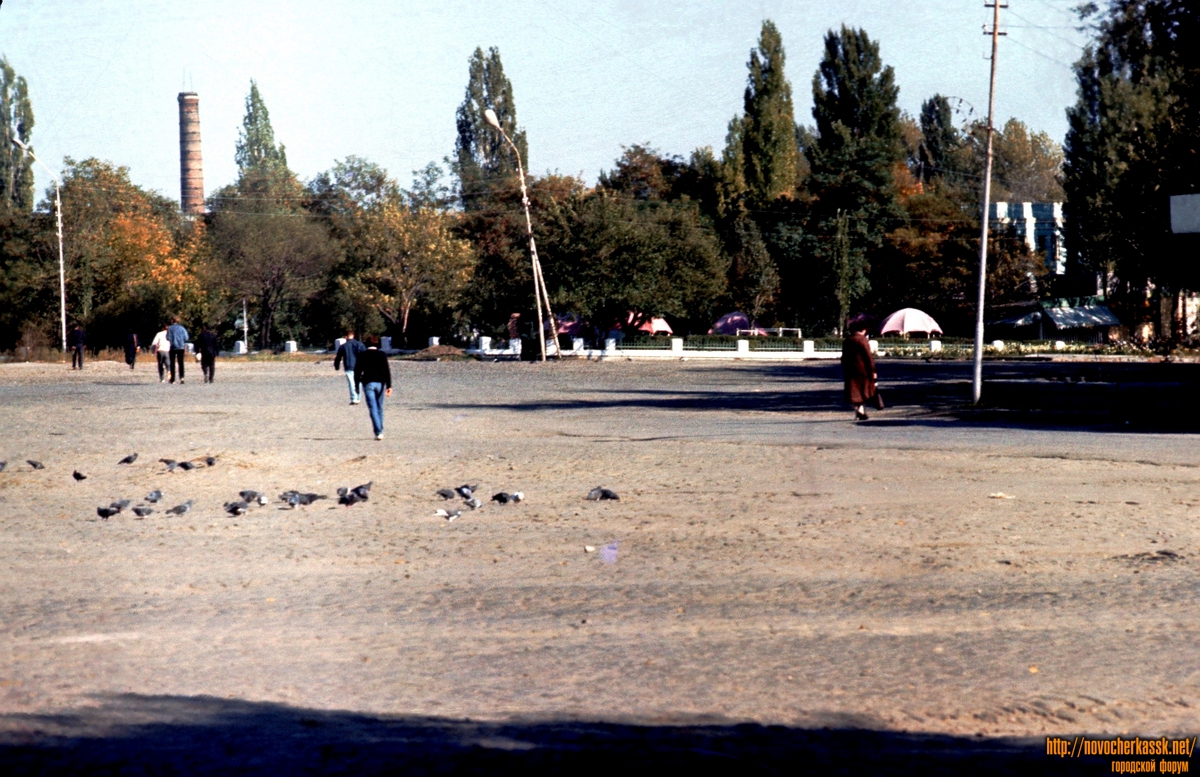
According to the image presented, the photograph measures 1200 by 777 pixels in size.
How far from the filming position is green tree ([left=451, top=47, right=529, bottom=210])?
97875mm

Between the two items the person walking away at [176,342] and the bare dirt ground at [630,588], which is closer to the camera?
the bare dirt ground at [630,588]

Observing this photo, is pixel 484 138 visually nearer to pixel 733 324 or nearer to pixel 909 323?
pixel 733 324

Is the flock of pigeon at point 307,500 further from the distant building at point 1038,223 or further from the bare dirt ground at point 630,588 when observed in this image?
the distant building at point 1038,223

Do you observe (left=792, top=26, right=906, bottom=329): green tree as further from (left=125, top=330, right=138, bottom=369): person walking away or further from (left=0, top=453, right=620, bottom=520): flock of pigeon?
(left=0, top=453, right=620, bottom=520): flock of pigeon

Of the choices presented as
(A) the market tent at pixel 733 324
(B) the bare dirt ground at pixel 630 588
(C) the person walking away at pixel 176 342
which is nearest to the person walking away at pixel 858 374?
(B) the bare dirt ground at pixel 630 588

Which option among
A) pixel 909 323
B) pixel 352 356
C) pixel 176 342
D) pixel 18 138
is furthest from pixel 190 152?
pixel 352 356

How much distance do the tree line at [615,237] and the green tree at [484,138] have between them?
0.17 metres

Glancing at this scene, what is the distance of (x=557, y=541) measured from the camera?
1069 centimetres

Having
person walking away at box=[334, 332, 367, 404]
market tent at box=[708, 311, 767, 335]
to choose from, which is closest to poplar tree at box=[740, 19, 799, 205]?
market tent at box=[708, 311, 767, 335]

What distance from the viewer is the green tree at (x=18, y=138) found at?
95.5 metres

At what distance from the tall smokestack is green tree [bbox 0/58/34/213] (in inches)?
1092

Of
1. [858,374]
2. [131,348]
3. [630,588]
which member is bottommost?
[630,588]

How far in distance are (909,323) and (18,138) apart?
63990 mm

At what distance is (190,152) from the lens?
129750 millimetres
